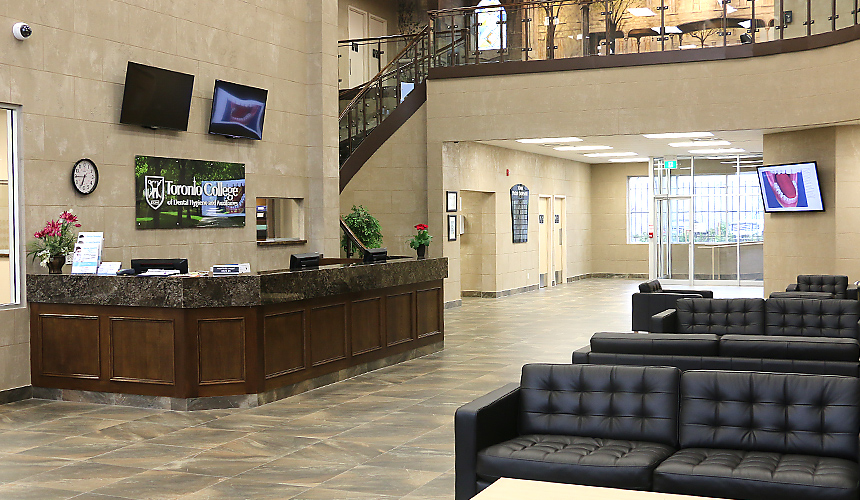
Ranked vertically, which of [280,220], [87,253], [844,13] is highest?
[844,13]

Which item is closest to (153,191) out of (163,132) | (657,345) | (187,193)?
(187,193)

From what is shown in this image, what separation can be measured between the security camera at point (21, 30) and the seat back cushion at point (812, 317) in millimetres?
7248

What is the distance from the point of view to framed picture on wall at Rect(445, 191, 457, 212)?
14953mm

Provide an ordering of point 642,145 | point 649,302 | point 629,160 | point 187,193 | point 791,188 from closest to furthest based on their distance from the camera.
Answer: point 187,193
point 649,302
point 791,188
point 642,145
point 629,160

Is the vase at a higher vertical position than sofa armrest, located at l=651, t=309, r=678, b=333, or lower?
higher

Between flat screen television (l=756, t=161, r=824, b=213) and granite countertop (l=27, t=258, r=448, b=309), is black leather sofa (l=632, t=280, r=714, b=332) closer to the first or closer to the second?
flat screen television (l=756, t=161, r=824, b=213)

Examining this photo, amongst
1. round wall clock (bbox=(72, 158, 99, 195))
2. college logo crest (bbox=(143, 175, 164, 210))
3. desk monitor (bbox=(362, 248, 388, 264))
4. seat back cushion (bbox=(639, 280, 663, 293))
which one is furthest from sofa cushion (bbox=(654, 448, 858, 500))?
seat back cushion (bbox=(639, 280, 663, 293))

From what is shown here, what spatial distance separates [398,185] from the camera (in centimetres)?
1502

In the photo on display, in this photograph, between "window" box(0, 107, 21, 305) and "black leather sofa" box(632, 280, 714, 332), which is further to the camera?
"black leather sofa" box(632, 280, 714, 332)

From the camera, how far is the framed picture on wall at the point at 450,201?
1495 centimetres

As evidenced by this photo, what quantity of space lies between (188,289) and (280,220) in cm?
449

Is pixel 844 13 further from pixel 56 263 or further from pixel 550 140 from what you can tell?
pixel 56 263

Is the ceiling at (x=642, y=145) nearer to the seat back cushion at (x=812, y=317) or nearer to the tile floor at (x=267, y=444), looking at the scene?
the seat back cushion at (x=812, y=317)

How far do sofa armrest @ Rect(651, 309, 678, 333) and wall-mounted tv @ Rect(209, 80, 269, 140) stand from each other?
535cm
